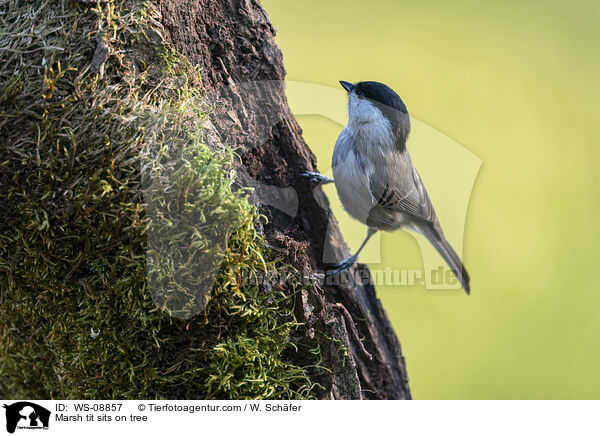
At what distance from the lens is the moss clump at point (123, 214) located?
702mm

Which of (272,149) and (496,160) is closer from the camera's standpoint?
(272,149)

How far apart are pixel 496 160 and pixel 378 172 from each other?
610 millimetres

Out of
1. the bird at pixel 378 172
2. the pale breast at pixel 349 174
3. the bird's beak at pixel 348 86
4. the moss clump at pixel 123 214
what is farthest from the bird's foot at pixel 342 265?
the bird's beak at pixel 348 86

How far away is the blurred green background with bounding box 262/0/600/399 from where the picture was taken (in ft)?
4.27

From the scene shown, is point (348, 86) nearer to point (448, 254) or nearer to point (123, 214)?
point (448, 254)

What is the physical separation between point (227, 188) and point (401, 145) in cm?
73

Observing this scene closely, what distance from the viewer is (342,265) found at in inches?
50.8
